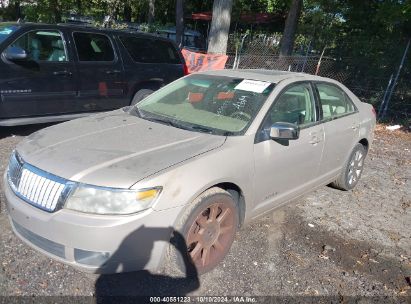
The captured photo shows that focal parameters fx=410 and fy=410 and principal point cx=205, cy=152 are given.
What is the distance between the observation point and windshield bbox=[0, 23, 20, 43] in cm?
591

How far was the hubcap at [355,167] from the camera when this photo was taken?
525 centimetres

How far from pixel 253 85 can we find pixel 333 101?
1.24 m

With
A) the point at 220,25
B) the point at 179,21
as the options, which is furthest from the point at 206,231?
the point at 179,21

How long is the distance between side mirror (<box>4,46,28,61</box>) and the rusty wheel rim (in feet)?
13.4

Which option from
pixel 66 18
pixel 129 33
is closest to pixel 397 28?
pixel 129 33

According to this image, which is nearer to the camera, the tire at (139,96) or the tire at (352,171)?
the tire at (352,171)

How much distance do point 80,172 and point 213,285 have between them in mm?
1336

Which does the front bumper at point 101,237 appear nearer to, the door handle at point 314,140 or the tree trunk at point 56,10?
the door handle at point 314,140

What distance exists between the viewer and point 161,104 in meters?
4.20

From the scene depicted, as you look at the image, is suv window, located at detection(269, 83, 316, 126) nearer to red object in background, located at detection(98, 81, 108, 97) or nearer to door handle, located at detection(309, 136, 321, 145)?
door handle, located at detection(309, 136, 321, 145)

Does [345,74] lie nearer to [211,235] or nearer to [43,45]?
[43,45]

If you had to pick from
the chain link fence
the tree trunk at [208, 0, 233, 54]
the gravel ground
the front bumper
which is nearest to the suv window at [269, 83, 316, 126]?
the gravel ground

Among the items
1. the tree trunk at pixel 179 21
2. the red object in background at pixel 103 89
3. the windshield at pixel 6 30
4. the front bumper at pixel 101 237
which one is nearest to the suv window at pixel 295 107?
the front bumper at pixel 101 237

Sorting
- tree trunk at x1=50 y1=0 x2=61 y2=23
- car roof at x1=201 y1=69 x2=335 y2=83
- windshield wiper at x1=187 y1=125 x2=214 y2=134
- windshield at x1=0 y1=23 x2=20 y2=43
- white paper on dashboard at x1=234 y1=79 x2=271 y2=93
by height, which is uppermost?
car roof at x1=201 y1=69 x2=335 y2=83
